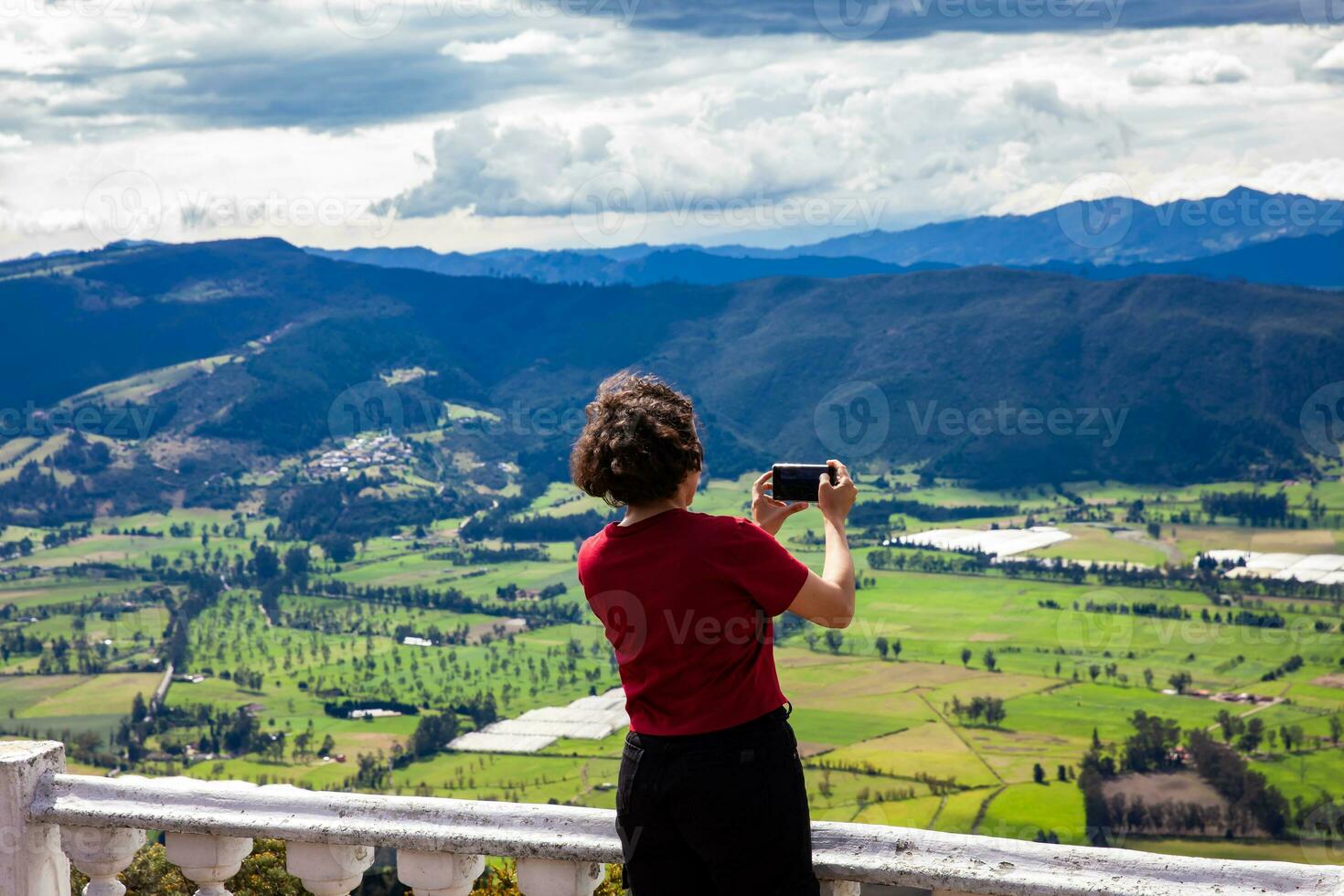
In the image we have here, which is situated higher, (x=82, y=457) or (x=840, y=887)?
(x=82, y=457)

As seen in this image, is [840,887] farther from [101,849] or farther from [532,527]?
[532,527]

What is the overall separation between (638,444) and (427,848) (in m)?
1.33

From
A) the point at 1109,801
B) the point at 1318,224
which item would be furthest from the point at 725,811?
the point at 1318,224

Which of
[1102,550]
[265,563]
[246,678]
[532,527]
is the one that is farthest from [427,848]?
[532,527]

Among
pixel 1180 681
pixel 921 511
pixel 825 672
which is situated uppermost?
pixel 921 511

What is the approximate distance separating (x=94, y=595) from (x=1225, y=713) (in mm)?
78203

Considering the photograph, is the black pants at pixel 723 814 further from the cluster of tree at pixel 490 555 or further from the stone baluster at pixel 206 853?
the cluster of tree at pixel 490 555

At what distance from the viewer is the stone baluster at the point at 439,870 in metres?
3.43

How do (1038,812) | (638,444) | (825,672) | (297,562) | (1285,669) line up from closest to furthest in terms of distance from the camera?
1. (638,444)
2. (1038,812)
3. (1285,669)
4. (825,672)
5. (297,562)

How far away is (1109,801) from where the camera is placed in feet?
150

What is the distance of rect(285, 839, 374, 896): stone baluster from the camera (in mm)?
3504

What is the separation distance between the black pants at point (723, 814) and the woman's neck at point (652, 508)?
0.56m

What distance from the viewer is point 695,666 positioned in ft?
9.82

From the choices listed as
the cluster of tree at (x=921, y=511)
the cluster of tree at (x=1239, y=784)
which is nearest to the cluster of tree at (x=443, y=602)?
the cluster of tree at (x=921, y=511)
